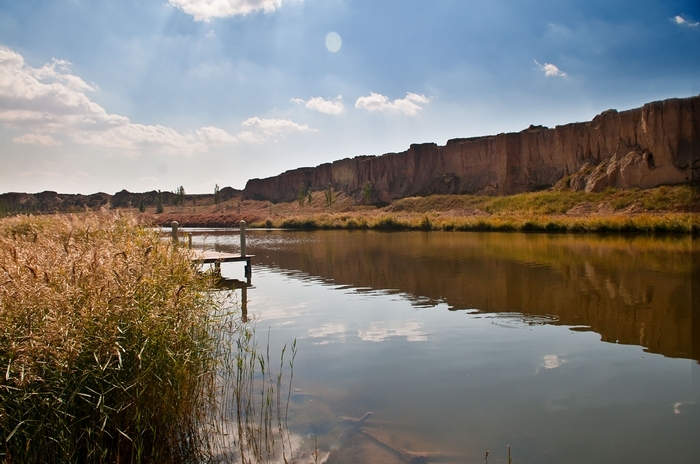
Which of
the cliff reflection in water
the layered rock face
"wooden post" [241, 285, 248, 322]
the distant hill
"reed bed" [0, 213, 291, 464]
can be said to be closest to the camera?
"reed bed" [0, 213, 291, 464]

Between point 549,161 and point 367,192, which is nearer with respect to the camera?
point 549,161

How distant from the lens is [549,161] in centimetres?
6794

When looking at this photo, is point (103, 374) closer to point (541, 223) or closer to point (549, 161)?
point (541, 223)

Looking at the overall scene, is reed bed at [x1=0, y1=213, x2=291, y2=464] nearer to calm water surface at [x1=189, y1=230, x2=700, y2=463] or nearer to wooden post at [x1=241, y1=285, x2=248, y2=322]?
calm water surface at [x1=189, y1=230, x2=700, y2=463]

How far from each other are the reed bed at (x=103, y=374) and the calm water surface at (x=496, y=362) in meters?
0.98

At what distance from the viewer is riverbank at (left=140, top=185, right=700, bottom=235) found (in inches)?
1362

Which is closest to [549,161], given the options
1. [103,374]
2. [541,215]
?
[541,215]

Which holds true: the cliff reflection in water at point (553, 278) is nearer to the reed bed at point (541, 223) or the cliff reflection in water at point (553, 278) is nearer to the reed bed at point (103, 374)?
the reed bed at point (541, 223)

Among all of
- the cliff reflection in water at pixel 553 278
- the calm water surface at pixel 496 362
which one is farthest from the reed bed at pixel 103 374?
the cliff reflection in water at pixel 553 278

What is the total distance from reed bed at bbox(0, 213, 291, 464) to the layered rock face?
55439mm

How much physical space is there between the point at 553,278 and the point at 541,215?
3254 cm

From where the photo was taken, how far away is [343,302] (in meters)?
12.5

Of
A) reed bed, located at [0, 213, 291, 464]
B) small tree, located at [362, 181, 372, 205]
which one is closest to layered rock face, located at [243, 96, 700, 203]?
small tree, located at [362, 181, 372, 205]

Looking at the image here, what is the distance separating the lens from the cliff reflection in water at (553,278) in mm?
9797
